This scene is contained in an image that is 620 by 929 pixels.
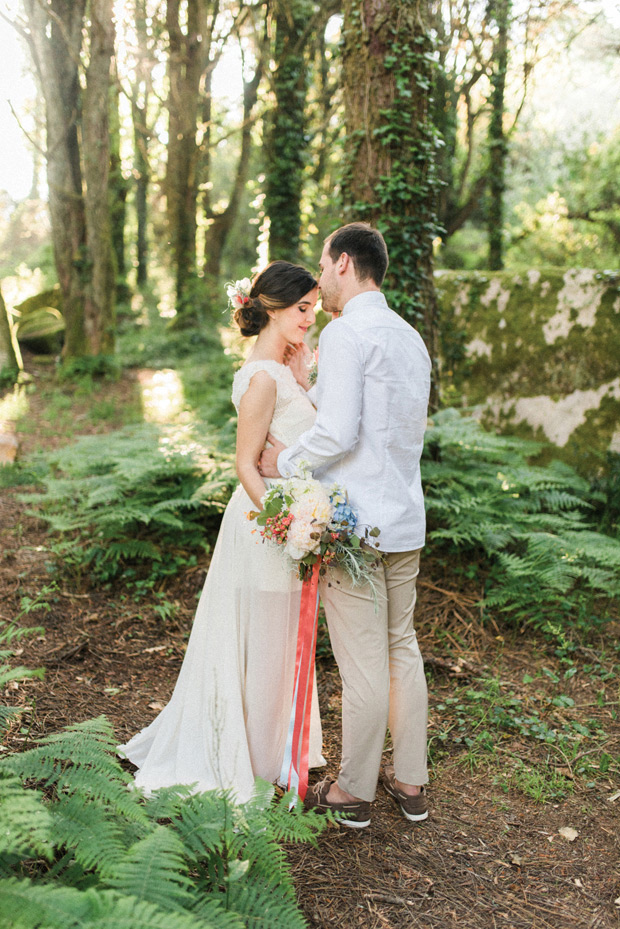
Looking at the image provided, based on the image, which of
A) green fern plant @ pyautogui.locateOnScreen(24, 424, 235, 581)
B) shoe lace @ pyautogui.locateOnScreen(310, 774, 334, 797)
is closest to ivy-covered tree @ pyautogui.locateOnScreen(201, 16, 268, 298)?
green fern plant @ pyautogui.locateOnScreen(24, 424, 235, 581)

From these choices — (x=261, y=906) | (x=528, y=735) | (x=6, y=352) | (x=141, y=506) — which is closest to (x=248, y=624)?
(x=261, y=906)

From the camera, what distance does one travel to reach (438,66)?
17.2ft

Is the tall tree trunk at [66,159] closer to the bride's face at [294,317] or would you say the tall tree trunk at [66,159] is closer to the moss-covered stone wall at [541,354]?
the moss-covered stone wall at [541,354]

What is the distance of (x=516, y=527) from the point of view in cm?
524

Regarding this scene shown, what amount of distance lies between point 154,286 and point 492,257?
1704 centimetres

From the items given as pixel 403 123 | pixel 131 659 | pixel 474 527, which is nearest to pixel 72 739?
pixel 131 659

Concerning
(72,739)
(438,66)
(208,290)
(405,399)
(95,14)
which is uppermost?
(95,14)

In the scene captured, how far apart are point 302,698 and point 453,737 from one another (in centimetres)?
117

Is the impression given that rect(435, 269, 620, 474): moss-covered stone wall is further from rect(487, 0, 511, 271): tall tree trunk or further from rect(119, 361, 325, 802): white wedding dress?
rect(487, 0, 511, 271): tall tree trunk

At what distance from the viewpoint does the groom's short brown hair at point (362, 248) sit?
2.91 m

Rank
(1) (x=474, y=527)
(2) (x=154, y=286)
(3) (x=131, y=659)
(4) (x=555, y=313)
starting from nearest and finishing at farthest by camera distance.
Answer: (3) (x=131, y=659) < (1) (x=474, y=527) < (4) (x=555, y=313) < (2) (x=154, y=286)

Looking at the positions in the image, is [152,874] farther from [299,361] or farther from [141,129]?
[141,129]

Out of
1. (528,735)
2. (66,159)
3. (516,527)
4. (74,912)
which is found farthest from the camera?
(66,159)

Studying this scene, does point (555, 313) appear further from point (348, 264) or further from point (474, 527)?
point (348, 264)
